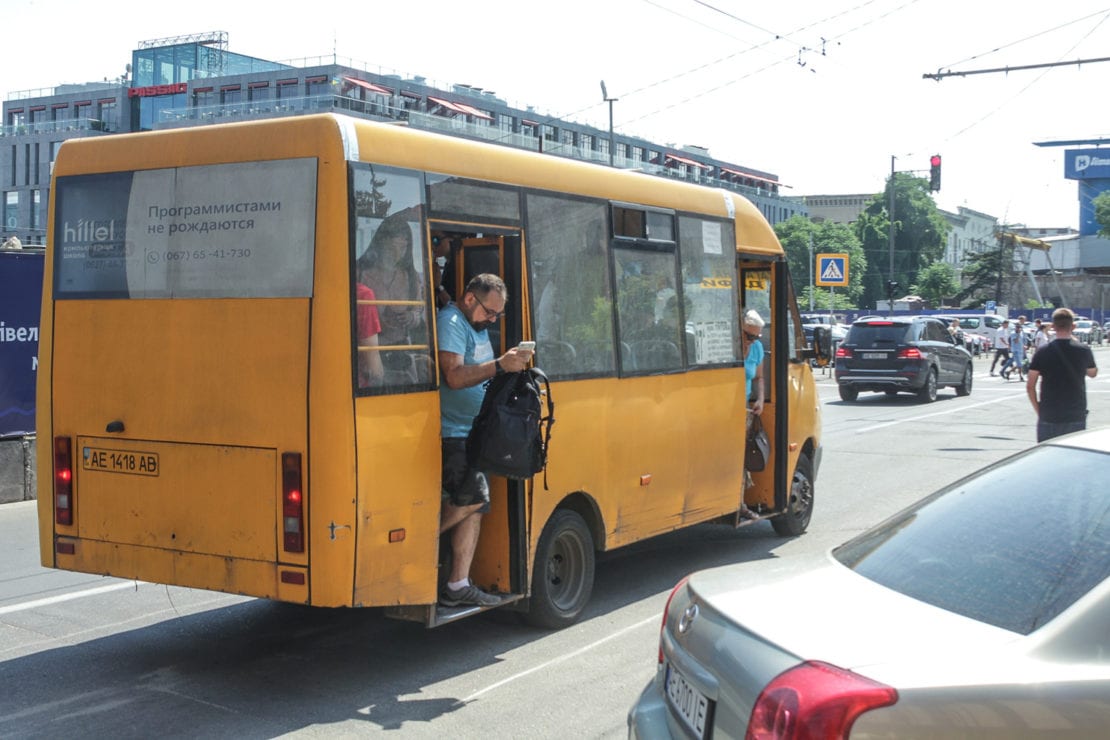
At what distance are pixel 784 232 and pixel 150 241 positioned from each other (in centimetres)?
10402

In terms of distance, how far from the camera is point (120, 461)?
585 centimetres

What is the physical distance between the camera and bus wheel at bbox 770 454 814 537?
9.60 metres

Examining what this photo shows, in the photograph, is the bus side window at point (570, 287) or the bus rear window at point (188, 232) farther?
the bus side window at point (570, 287)

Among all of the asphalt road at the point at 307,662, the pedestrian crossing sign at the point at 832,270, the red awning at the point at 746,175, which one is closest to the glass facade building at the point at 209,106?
the red awning at the point at 746,175

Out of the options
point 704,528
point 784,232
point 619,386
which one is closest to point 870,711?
point 619,386

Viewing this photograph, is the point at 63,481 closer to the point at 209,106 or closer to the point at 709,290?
the point at 709,290

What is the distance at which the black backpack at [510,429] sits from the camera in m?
5.85

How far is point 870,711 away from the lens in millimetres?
2645

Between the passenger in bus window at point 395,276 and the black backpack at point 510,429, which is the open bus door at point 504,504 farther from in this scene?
the passenger in bus window at point 395,276

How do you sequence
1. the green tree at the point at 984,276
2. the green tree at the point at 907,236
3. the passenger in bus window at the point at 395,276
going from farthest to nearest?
the green tree at the point at 907,236 < the green tree at the point at 984,276 < the passenger in bus window at the point at 395,276

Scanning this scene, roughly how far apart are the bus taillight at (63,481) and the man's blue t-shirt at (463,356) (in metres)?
1.92

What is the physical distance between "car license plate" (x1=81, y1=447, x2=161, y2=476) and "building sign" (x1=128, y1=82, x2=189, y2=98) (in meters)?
86.6

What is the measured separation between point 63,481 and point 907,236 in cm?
10152

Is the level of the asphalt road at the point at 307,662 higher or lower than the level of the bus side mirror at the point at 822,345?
lower
